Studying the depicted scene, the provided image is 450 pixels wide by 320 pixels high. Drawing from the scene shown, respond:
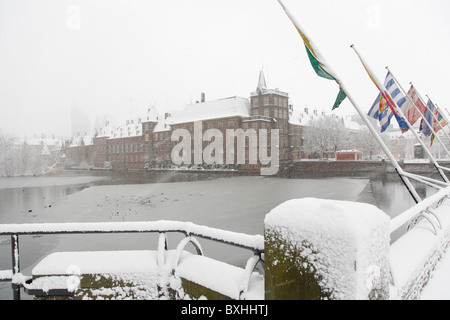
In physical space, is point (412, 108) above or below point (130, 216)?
above

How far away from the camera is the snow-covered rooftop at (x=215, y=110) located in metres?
63.9

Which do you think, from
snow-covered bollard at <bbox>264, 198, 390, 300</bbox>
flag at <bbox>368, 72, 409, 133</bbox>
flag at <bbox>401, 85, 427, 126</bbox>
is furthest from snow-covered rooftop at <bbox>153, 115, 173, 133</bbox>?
snow-covered bollard at <bbox>264, 198, 390, 300</bbox>

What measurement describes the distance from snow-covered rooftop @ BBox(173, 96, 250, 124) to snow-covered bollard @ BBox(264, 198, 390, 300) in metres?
60.8

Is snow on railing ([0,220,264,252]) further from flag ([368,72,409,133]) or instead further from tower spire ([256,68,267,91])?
tower spire ([256,68,267,91])

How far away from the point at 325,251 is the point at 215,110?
6614 cm

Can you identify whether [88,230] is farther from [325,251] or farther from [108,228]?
[325,251]

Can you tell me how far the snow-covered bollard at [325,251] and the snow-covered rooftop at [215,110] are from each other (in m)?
60.8

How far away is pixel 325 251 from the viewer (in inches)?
75.9

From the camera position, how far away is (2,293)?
6938 mm

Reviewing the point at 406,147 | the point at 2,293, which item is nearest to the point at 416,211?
the point at 2,293

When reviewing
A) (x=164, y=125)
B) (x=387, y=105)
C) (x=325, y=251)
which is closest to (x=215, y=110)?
(x=164, y=125)

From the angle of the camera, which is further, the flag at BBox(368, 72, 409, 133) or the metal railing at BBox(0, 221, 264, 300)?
the flag at BBox(368, 72, 409, 133)

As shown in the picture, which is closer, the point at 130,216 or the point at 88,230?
the point at 88,230

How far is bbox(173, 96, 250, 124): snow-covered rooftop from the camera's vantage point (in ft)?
210
